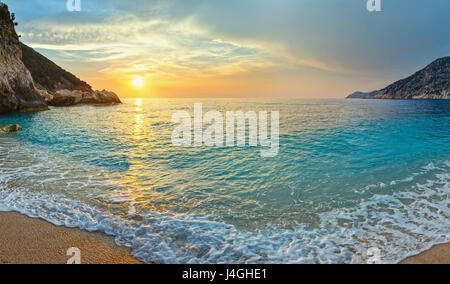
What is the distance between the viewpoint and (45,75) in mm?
98188

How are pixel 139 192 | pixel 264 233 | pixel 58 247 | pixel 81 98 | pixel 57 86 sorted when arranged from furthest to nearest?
pixel 57 86, pixel 81 98, pixel 139 192, pixel 264 233, pixel 58 247

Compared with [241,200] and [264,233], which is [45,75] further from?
[264,233]

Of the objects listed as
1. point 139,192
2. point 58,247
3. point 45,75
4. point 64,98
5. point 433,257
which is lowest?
point 433,257

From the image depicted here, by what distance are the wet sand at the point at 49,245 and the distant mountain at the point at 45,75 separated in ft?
346

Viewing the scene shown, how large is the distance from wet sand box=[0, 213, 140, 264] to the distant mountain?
106m

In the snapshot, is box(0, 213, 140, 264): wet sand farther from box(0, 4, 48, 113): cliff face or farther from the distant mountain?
the distant mountain

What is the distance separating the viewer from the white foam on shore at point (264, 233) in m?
4.46

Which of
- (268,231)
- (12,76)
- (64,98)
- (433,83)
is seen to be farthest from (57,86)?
(433,83)

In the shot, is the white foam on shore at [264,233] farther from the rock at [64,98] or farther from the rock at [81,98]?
the rock at [81,98]

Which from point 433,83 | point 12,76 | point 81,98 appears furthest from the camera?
point 433,83

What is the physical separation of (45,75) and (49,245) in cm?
12437
